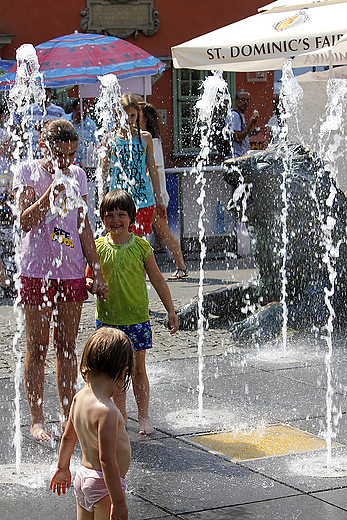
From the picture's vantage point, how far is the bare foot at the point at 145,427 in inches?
156

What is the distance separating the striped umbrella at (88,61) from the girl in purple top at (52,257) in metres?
6.17

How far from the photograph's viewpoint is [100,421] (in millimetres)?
2346

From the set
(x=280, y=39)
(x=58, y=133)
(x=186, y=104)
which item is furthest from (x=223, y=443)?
(x=186, y=104)

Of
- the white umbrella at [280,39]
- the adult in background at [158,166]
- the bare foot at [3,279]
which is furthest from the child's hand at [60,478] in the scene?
the bare foot at [3,279]

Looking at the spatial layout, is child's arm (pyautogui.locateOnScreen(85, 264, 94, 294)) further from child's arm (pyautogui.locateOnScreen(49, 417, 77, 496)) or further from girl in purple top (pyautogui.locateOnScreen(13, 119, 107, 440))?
child's arm (pyautogui.locateOnScreen(49, 417, 77, 496))

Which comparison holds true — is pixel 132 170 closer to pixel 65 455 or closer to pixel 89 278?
pixel 89 278

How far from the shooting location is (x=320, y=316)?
6.18m

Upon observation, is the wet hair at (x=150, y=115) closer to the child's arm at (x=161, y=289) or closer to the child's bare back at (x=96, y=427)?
the child's arm at (x=161, y=289)

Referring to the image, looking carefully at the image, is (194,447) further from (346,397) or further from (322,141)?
(322,141)

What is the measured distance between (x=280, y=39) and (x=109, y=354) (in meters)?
5.26

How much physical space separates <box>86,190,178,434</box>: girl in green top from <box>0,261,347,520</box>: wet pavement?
28 centimetres

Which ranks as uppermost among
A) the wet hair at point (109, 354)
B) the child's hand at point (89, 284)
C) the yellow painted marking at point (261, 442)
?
the child's hand at point (89, 284)

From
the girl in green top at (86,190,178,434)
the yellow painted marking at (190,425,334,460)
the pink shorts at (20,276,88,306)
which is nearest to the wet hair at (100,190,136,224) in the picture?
the girl in green top at (86,190,178,434)

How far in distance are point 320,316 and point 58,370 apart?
2854 mm
